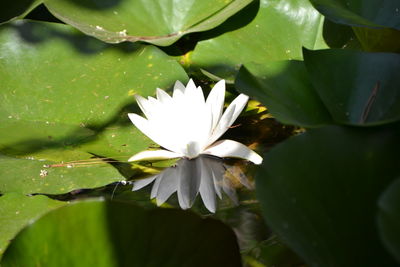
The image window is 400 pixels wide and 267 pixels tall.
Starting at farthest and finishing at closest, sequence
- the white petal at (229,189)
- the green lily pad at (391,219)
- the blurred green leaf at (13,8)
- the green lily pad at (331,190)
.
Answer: the blurred green leaf at (13,8)
the white petal at (229,189)
the green lily pad at (331,190)
the green lily pad at (391,219)

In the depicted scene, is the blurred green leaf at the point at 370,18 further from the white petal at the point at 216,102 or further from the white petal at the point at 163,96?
the white petal at the point at 163,96

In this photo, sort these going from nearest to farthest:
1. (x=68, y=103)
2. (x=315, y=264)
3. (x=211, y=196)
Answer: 1. (x=315, y=264)
2. (x=211, y=196)
3. (x=68, y=103)

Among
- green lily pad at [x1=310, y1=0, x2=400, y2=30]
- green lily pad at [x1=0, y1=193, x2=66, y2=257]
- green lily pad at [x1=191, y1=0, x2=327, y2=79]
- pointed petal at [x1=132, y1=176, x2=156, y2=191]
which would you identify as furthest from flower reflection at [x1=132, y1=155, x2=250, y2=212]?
green lily pad at [x1=310, y1=0, x2=400, y2=30]

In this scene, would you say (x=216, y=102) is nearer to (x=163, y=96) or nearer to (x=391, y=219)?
(x=163, y=96)

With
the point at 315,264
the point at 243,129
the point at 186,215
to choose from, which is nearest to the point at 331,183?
the point at 315,264

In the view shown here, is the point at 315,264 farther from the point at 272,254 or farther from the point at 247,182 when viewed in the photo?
the point at 247,182

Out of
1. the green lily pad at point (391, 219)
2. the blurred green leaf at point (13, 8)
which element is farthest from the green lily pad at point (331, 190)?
the blurred green leaf at point (13, 8)
